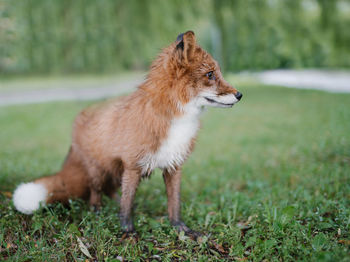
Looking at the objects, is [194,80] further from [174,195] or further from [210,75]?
[174,195]

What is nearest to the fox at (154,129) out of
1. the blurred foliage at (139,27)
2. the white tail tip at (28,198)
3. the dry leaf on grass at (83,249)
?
the white tail tip at (28,198)

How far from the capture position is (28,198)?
10.0 ft

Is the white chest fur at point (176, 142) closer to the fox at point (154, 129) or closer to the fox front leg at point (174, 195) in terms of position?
the fox at point (154, 129)

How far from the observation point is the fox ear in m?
2.67

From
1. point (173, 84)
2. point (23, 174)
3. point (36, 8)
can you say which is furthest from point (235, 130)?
point (36, 8)

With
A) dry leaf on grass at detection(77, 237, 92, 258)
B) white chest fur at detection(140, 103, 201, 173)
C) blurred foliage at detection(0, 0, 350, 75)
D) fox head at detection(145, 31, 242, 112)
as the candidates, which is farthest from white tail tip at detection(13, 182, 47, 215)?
blurred foliage at detection(0, 0, 350, 75)

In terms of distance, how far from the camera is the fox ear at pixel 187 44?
8.77ft

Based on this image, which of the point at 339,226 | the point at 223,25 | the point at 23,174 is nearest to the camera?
the point at 339,226

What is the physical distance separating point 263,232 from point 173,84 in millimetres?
1545

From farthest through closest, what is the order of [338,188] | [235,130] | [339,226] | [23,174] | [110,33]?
[110,33], [235,130], [23,174], [338,188], [339,226]

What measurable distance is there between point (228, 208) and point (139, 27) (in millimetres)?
7094

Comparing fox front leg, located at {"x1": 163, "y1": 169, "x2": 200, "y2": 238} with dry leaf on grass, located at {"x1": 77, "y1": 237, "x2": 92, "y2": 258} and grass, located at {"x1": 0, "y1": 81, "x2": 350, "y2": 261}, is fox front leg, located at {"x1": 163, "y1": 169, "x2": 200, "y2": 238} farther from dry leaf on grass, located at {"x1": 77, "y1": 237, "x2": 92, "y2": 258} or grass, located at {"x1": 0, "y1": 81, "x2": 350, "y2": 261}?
dry leaf on grass, located at {"x1": 77, "y1": 237, "x2": 92, "y2": 258}

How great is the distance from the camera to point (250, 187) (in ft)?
14.7

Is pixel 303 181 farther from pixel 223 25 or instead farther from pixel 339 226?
pixel 223 25
